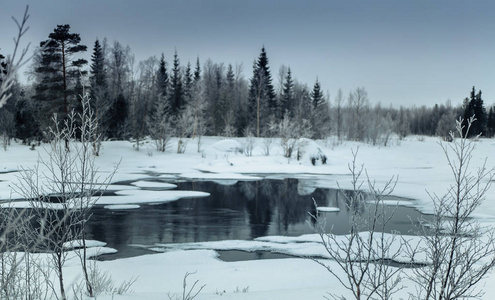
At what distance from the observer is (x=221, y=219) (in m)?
15.2

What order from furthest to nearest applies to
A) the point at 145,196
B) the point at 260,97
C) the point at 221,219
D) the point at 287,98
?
the point at 287,98 < the point at 260,97 < the point at 145,196 < the point at 221,219

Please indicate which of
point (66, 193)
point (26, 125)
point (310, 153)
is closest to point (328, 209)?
point (66, 193)

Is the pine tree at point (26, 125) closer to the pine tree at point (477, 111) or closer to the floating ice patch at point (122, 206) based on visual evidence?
the floating ice patch at point (122, 206)

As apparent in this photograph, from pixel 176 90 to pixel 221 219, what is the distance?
4946 cm

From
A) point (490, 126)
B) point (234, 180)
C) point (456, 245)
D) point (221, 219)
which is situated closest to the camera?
point (456, 245)

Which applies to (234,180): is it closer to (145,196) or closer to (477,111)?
(145,196)

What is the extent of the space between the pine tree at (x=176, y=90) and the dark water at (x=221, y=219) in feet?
132

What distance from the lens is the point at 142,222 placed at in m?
14.2

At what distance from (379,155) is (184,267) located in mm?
34416

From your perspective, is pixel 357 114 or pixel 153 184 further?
pixel 357 114

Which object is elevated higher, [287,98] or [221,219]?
[287,98]

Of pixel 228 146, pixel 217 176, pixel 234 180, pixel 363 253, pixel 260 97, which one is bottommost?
pixel 234 180

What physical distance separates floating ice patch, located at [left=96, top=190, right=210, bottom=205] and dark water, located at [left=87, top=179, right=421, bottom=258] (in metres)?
0.81

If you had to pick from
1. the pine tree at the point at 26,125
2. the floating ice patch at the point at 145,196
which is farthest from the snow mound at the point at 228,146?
the floating ice patch at the point at 145,196
